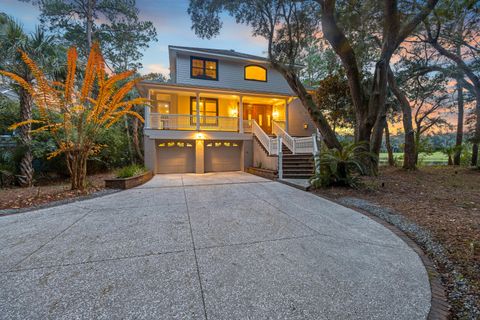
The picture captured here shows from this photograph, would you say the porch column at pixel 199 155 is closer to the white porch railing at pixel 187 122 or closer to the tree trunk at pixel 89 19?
the white porch railing at pixel 187 122

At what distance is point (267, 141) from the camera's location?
33.6 ft

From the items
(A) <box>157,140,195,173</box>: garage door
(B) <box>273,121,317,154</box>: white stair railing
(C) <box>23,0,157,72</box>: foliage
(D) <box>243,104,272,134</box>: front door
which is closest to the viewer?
(B) <box>273,121,317,154</box>: white stair railing

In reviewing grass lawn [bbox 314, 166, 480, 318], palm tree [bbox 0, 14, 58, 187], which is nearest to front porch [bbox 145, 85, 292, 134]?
palm tree [bbox 0, 14, 58, 187]

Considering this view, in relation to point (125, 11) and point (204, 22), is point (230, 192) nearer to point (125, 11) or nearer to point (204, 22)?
point (204, 22)

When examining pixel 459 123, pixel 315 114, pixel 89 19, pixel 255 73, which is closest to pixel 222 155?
pixel 315 114

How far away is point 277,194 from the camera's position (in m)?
5.96

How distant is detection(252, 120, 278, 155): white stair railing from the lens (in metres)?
9.62

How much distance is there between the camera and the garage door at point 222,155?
11.8 metres

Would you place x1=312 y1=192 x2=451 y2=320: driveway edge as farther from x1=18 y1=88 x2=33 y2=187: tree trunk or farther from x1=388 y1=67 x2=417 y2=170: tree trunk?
x1=18 y1=88 x2=33 y2=187: tree trunk

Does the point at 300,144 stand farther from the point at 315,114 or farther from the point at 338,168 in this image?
the point at 338,168

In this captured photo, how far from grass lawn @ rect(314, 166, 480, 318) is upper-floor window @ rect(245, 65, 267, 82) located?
9.64 meters

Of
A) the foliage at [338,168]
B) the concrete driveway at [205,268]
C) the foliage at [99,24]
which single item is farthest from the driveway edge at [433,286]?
the foliage at [99,24]

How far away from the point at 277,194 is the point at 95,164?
9.40 m

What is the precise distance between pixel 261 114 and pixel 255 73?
9.17 feet
